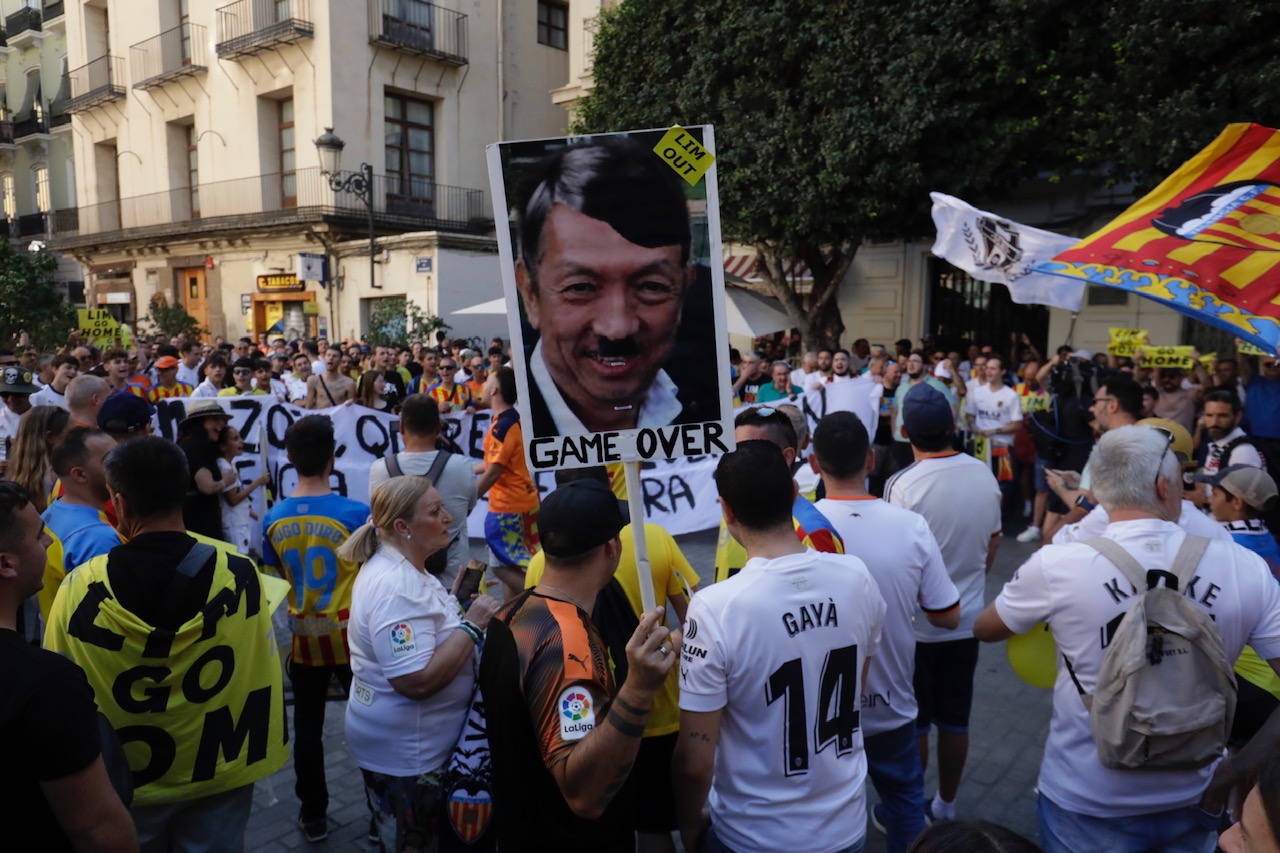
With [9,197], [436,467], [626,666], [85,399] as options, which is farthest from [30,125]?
[626,666]

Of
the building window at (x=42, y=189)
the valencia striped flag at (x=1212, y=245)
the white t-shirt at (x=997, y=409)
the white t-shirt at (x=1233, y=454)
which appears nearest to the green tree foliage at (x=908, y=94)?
the white t-shirt at (x=997, y=409)

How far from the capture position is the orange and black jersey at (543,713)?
1981 mm

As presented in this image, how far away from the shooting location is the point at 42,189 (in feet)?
113

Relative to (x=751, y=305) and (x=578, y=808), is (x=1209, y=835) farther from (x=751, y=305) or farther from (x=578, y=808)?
(x=751, y=305)

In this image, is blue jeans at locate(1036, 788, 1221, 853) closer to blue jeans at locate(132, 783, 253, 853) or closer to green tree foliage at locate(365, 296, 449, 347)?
blue jeans at locate(132, 783, 253, 853)

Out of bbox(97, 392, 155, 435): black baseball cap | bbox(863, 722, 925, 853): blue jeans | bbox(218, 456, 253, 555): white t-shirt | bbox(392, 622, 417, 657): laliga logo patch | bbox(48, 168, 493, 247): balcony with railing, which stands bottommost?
bbox(863, 722, 925, 853): blue jeans

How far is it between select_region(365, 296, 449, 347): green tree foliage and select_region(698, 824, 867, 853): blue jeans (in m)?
17.7

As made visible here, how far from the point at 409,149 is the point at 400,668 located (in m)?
24.3

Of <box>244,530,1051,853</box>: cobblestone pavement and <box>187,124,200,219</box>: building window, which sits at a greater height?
<box>187,124,200,219</box>: building window

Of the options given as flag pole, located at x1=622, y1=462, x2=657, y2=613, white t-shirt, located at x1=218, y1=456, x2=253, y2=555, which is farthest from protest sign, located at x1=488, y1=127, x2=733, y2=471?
white t-shirt, located at x1=218, y1=456, x2=253, y2=555

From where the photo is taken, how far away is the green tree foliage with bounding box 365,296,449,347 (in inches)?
766

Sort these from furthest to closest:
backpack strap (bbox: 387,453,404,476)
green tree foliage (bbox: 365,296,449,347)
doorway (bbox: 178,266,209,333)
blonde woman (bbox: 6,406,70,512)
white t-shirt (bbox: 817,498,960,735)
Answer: doorway (bbox: 178,266,209,333) < green tree foliage (bbox: 365,296,449,347) < backpack strap (bbox: 387,453,404,476) < blonde woman (bbox: 6,406,70,512) < white t-shirt (bbox: 817,498,960,735)

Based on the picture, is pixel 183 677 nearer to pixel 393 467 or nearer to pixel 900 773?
pixel 393 467

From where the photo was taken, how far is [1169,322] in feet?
48.4
